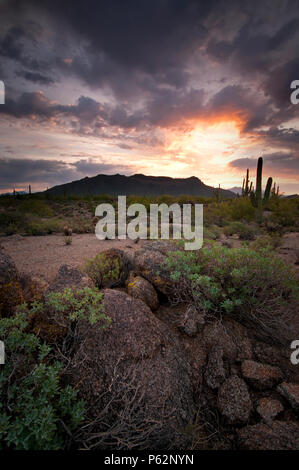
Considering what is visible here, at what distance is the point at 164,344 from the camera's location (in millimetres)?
2500

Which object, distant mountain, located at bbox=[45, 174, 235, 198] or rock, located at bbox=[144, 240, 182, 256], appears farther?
distant mountain, located at bbox=[45, 174, 235, 198]

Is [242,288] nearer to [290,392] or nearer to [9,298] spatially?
[290,392]

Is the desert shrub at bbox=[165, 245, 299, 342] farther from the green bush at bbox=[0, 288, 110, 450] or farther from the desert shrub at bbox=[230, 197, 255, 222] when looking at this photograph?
the desert shrub at bbox=[230, 197, 255, 222]

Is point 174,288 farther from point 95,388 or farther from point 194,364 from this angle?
point 95,388

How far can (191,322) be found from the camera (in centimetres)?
282

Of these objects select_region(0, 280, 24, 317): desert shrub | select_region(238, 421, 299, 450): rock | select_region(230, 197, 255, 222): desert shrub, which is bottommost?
select_region(238, 421, 299, 450): rock

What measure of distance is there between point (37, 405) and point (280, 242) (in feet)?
29.4

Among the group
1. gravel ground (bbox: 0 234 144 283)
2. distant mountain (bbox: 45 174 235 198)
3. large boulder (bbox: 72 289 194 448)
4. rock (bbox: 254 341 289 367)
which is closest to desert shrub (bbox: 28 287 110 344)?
large boulder (bbox: 72 289 194 448)

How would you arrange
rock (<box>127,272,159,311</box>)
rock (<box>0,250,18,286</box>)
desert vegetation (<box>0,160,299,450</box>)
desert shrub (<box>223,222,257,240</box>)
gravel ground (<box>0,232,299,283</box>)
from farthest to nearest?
1. desert shrub (<box>223,222,257,240</box>)
2. gravel ground (<box>0,232,299,283</box>)
3. rock (<box>127,272,159,311</box>)
4. rock (<box>0,250,18,286</box>)
5. desert vegetation (<box>0,160,299,450</box>)

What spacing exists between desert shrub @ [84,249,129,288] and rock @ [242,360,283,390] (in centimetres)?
250

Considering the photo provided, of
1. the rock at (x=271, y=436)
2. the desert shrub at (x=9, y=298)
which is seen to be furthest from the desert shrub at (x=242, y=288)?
the desert shrub at (x=9, y=298)

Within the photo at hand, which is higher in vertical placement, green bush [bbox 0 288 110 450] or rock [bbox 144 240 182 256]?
rock [bbox 144 240 182 256]

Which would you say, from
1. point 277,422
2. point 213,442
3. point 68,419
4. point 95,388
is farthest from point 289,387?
point 68,419

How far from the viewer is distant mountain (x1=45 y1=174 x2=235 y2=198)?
422ft
